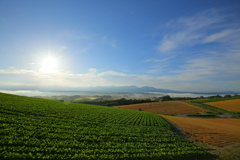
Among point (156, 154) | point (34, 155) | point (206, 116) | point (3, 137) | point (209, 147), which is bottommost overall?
point (206, 116)

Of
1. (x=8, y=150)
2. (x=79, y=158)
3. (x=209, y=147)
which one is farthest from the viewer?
(x=209, y=147)

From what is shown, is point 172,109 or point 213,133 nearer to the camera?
point 213,133

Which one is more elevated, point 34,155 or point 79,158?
point 34,155

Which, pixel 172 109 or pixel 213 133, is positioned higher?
pixel 213 133

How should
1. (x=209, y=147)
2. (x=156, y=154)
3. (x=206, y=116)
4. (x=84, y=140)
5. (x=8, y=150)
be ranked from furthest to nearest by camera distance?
1. (x=206, y=116)
2. (x=209, y=147)
3. (x=84, y=140)
4. (x=156, y=154)
5. (x=8, y=150)

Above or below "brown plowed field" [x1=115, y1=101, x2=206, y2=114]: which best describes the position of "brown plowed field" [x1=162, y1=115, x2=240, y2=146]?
above

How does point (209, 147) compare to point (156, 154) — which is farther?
point (209, 147)

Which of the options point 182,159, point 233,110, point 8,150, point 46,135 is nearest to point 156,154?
point 182,159

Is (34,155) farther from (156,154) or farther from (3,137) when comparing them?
(156,154)

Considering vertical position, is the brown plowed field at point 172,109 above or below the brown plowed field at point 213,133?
below

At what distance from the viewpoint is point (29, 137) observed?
514 inches

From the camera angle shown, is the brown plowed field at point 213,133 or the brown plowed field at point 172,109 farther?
the brown plowed field at point 172,109

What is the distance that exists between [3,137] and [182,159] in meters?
21.4

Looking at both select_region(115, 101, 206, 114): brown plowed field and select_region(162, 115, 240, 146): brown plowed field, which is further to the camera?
select_region(115, 101, 206, 114): brown plowed field
